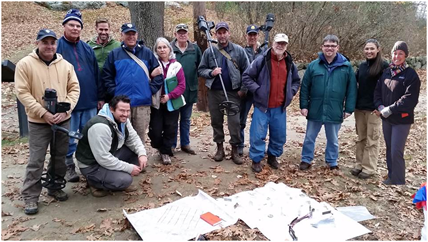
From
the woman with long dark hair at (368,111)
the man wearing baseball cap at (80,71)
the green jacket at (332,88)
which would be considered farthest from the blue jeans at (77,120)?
the woman with long dark hair at (368,111)

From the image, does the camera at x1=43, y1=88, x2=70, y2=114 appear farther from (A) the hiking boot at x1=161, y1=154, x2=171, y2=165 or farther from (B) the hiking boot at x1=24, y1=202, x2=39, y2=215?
(A) the hiking boot at x1=161, y1=154, x2=171, y2=165

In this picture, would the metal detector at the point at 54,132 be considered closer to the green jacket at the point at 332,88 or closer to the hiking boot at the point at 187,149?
the hiking boot at the point at 187,149

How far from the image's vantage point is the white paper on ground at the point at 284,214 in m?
3.69

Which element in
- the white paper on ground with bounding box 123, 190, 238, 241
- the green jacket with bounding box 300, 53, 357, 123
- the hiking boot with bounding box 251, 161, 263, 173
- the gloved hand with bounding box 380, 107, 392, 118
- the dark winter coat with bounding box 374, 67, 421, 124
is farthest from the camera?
the hiking boot with bounding box 251, 161, 263, 173

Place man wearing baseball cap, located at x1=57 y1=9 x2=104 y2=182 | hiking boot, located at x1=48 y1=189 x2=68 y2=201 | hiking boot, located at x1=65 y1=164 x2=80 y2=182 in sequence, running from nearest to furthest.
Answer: hiking boot, located at x1=48 y1=189 x2=68 y2=201, man wearing baseball cap, located at x1=57 y1=9 x2=104 y2=182, hiking boot, located at x1=65 y1=164 x2=80 y2=182

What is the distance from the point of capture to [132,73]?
4.70m

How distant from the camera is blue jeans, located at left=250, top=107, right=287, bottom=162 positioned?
516cm

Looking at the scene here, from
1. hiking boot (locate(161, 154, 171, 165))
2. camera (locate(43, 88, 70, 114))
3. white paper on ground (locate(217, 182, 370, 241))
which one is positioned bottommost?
white paper on ground (locate(217, 182, 370, 241))

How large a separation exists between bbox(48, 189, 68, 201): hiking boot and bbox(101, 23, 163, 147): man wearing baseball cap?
4.28 ft

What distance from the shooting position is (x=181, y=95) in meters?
5.32

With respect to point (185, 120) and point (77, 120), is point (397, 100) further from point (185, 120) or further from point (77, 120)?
point (77, 120)

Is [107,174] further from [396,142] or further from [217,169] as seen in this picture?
[396,142]

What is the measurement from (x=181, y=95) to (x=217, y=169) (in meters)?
1.26

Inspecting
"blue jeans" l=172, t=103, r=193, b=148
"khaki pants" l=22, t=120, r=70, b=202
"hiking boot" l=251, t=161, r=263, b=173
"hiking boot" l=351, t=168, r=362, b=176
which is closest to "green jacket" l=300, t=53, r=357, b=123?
"hiking boot" l=351, t=168, r=362, b=176
